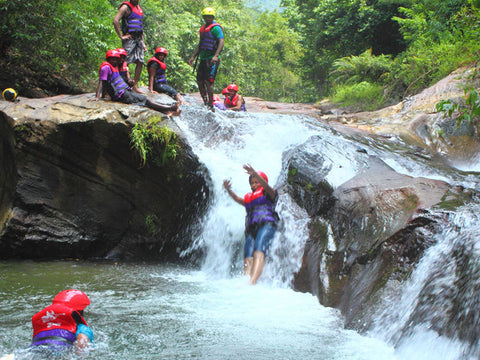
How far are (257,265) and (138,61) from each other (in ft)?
17.8

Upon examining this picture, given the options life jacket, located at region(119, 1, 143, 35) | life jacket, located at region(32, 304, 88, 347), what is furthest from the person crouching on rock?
life jacket, located at region(32, 304, 88, 347)

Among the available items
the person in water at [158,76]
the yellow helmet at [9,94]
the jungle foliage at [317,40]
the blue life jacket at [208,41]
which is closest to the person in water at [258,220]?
the blue life jacket at [208,41]

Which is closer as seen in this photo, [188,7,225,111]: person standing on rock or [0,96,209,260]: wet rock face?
[0,96,209,260]: wet rock face

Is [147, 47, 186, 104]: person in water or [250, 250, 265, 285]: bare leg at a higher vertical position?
[147, 47, 186, 104]: person in water

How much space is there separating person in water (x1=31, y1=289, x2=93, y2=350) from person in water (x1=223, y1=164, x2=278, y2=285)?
315 centimetres

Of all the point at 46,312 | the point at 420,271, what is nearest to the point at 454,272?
the point at 420,271

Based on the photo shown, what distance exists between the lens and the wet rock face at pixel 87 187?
24.3 ft

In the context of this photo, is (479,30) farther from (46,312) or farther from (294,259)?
(46,312)

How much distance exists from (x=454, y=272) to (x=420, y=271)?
0.50 m

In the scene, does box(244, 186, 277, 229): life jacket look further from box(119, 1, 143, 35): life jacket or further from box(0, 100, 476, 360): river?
box(119, 1, 143, 35): life jacket

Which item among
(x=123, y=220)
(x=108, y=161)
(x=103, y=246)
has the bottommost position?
(x=103, y=246)

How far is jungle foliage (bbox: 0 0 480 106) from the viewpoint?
11234 mm

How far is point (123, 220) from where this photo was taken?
324 inches

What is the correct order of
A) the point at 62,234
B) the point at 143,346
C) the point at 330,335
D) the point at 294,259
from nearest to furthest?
1. the point at 143,346
2. the point at 330,335
3. the point at 294,259
4. the point at 62,234
